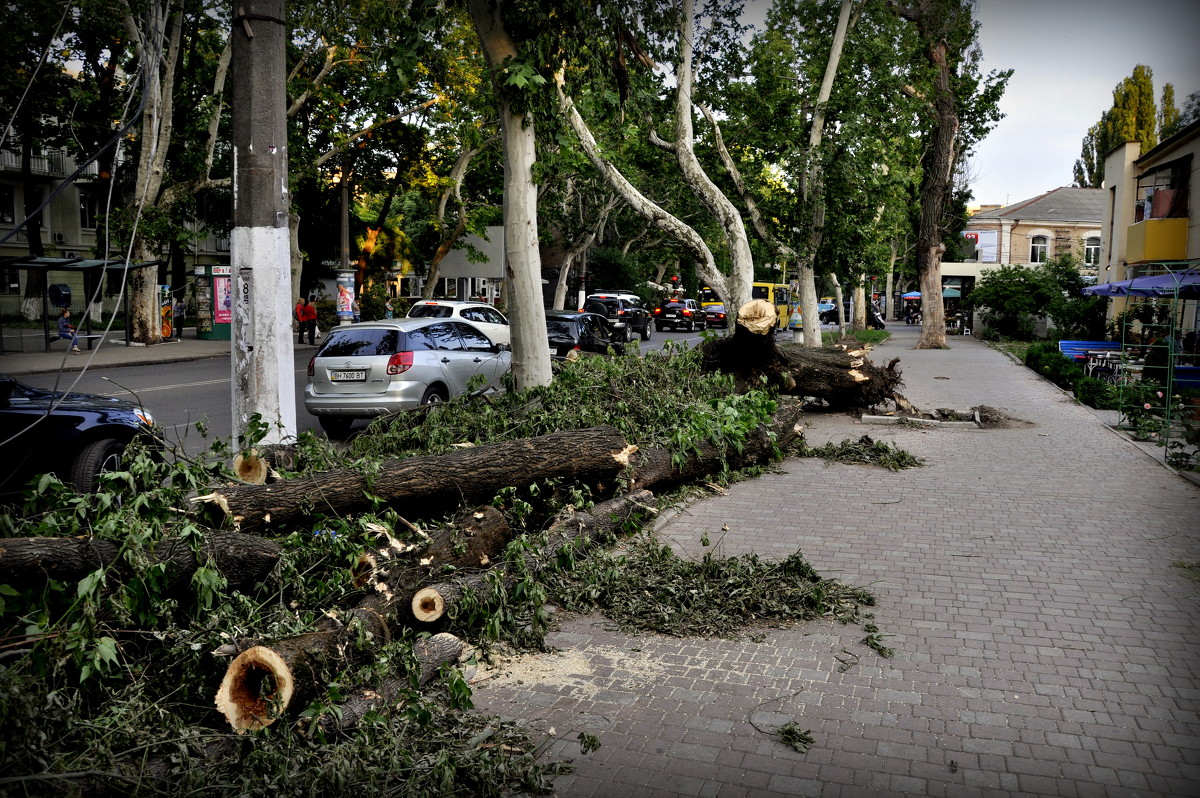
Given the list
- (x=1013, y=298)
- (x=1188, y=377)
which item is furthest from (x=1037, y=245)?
(x=1188, y=377)

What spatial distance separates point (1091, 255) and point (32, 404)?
7010 cm

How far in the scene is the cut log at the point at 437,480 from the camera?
5.32 meters

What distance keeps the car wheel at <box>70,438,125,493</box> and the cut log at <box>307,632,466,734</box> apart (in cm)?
409

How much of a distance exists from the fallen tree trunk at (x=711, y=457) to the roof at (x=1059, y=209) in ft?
203

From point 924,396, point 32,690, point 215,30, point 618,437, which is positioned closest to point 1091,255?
point 924,396

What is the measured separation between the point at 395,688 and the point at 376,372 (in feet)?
28.6

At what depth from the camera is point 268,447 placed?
6.41 metres

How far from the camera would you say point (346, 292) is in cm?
2816

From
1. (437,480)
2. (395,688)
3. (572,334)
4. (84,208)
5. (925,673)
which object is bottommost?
(925,673)

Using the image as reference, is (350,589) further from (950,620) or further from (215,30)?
(215,30)

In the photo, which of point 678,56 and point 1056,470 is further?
point 678,56

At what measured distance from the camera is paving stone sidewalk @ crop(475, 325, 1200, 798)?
12.6 ft

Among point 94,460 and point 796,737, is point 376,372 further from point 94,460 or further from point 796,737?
point 796,737

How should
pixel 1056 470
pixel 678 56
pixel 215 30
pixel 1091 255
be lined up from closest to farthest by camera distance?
pixel 1056 470, pixel 678 56, pixel 215 30, pixel 1091 255
